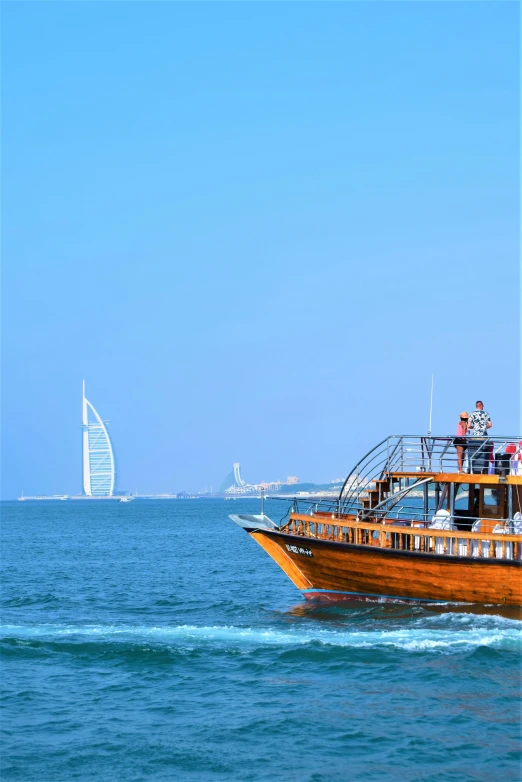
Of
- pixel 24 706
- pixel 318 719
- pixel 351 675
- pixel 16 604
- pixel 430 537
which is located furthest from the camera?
pixel 16 604

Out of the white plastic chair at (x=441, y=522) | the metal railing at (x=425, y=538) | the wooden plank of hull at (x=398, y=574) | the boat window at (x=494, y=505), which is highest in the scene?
the boat window at (x=494, y=505)

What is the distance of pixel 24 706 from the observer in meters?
16.8

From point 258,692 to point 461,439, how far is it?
10302 mm

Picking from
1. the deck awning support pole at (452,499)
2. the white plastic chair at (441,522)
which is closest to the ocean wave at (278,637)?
the white plastic chair at (441,522)

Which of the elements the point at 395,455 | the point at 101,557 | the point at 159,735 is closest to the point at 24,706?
the point at 159,735

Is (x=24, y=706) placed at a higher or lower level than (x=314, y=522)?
lower

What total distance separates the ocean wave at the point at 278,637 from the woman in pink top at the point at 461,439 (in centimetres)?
467

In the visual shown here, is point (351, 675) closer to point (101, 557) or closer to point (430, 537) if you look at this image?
point (430, 537)

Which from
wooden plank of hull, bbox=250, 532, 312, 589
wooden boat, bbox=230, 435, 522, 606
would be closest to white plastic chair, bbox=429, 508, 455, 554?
wooden boat, bbox=230, 435, 522, 606

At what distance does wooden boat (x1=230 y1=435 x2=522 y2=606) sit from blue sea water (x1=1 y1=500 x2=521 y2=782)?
607 millimetres

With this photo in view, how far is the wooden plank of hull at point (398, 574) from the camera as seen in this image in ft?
72.9

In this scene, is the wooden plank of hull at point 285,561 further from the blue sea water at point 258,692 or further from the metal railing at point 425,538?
the metal railing at point 425,538

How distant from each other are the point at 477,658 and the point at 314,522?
7340 millimetres

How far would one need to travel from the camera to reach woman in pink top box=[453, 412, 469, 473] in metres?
24.7
